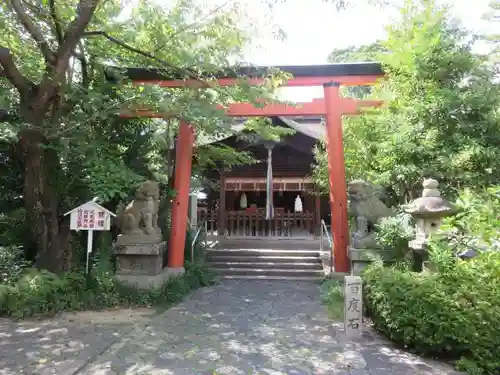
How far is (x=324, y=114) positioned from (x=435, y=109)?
310cm

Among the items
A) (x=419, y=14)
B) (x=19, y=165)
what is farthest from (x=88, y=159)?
(x=419, y=14)

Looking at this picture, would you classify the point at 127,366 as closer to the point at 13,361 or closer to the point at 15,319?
the point at 13,361

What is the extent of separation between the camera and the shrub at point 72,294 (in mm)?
6172

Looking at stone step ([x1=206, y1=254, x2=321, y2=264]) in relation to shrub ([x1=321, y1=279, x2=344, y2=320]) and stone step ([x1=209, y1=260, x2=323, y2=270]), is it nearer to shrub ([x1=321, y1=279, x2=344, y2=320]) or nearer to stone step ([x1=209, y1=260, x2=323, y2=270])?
stone step ([x1=209, y1=260, x2=323, y2=270])

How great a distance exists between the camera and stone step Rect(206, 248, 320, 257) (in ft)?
35.8

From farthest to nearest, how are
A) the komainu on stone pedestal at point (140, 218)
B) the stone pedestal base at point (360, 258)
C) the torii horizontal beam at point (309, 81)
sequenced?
the torii horizontal beam at point (309, 81)
the komainu on stone pedestal at point (140, 218)
the stone pedestal base at point (360, 258)

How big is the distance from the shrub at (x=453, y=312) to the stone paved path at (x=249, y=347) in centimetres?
26

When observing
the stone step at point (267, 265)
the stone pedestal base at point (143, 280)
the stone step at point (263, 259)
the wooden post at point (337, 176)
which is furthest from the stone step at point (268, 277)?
the stone pedestal base at point (143, 280)

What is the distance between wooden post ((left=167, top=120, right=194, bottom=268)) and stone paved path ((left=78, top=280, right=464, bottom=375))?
2051 millimetres

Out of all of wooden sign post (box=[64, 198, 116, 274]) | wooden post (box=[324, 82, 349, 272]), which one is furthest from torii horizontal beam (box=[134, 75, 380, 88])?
wooden sign post (box=[64, 198, 116, 274])

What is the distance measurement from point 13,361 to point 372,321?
486 centimetres

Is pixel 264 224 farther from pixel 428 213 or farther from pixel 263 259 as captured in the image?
pixel 428 213

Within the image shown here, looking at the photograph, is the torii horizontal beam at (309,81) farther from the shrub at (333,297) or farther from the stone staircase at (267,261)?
the stone staircase at (267,261)

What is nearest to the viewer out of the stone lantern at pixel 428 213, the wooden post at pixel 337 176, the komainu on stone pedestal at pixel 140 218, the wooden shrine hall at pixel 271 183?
the stone lantern at pixel 428 213
